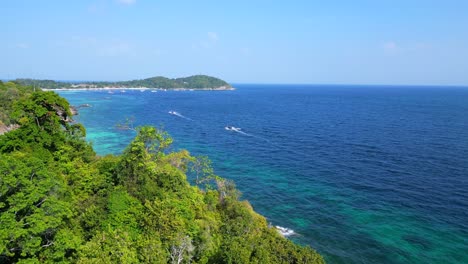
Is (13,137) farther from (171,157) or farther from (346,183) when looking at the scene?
(346,183)

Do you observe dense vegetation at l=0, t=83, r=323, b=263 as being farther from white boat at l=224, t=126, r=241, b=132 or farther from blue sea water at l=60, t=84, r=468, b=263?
white boat at l=224, t=126, r=241, b=132

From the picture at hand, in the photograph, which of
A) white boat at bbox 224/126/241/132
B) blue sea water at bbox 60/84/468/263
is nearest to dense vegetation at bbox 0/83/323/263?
blue sea water at bbox 60/84/468/263

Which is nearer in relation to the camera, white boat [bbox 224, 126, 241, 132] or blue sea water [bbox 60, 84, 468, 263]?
blue sea water [bbox 60, 84, 468, 263]

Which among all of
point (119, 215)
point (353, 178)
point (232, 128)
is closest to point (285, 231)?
point (119, 215)

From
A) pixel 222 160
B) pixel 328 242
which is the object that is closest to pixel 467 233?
pixel 328 242

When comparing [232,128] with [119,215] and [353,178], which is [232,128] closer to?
[353,178]

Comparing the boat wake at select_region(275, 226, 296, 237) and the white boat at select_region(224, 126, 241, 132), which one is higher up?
the white boat at select_region(224, 126, 241, 132)

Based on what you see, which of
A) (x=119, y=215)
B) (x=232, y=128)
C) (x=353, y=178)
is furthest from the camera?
(x=232, y=128)

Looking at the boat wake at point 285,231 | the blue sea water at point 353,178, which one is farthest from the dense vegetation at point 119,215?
the blue sea water at point 353,178

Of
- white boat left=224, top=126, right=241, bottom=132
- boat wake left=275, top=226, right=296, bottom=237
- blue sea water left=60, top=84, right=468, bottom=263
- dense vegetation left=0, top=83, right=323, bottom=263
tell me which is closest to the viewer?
dense vegetation left=0, top=83, right=323, bottom=263
